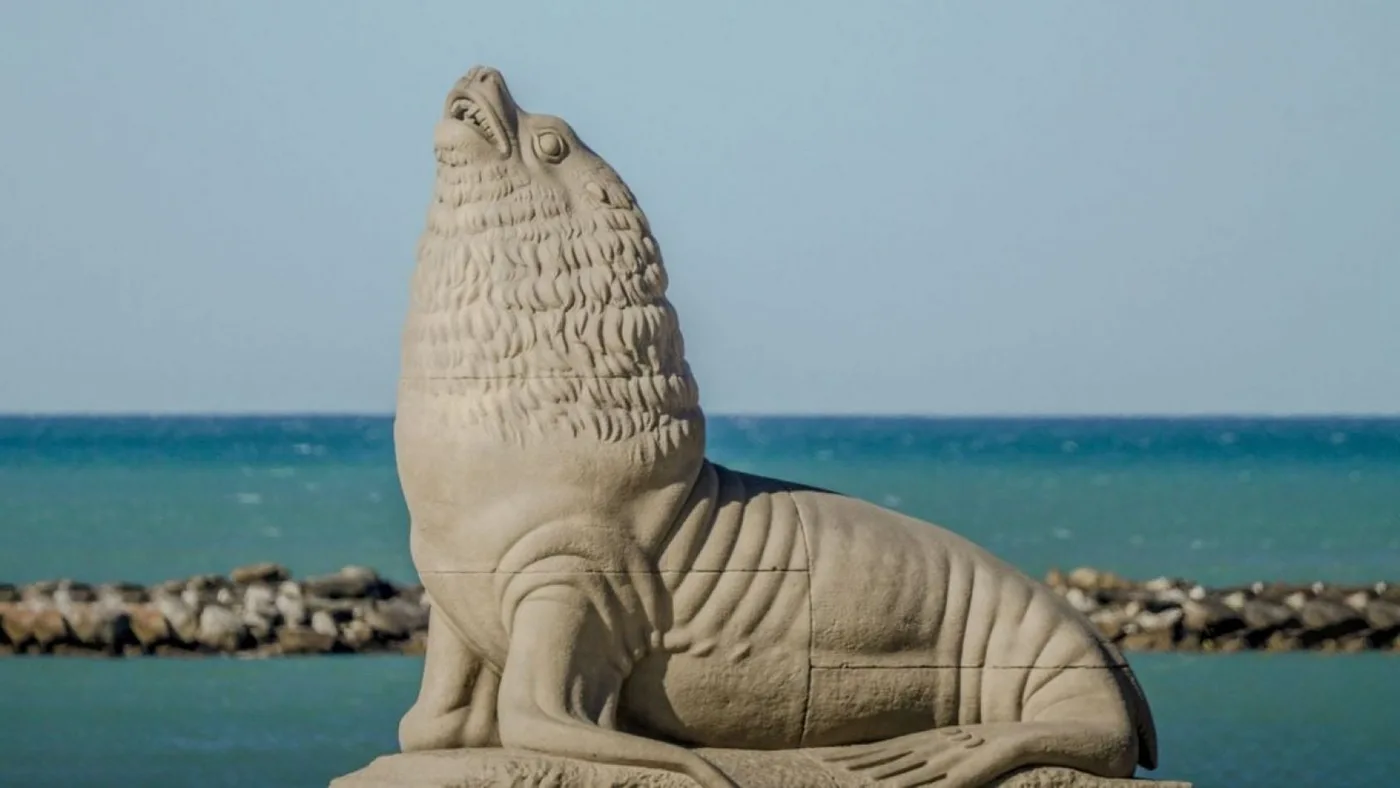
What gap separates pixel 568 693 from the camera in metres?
5.61

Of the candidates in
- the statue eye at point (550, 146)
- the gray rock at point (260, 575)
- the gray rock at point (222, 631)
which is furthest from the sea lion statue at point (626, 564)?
the gray rock at point (260, 575)

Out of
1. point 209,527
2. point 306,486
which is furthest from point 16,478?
point 209,527

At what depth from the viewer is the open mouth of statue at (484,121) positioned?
5.80 metres

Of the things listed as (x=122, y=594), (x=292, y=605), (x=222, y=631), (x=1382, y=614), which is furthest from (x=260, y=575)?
(x=1382, y=614)

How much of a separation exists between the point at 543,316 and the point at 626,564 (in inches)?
22.9

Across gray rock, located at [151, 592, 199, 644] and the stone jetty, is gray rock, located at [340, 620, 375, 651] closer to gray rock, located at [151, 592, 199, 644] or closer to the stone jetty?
the stone jetty

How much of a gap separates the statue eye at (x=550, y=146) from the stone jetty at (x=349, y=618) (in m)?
7.46

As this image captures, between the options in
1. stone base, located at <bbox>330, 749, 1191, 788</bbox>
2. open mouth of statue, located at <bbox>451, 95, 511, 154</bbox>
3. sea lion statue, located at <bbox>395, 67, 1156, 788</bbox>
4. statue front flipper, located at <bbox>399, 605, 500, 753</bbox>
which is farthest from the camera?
statue front flipper, located at <bbox>399, 605, 500, 753</bbox>

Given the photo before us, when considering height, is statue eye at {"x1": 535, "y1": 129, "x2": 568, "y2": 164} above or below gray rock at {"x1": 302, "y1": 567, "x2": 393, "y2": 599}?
above

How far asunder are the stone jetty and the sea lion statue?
288 inches

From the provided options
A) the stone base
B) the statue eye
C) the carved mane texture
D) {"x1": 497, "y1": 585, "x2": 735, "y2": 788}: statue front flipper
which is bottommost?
the stone base

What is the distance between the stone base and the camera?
5.52 m

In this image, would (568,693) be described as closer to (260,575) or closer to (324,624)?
(324,624)

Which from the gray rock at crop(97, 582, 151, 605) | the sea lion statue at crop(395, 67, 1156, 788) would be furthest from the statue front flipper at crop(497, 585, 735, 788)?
the gray rock at crop(97, 582, 151, 605)
